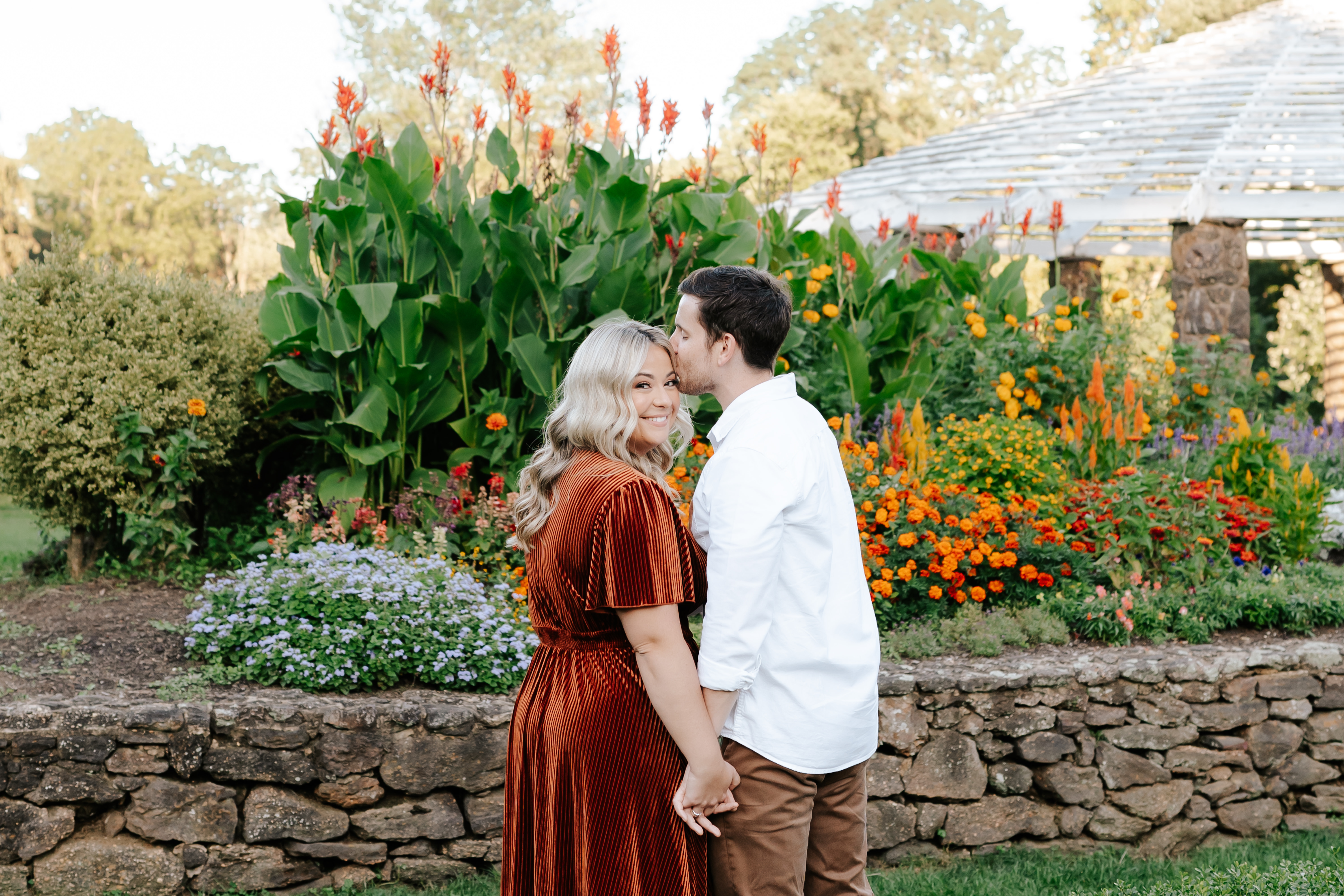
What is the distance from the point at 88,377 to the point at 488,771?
9.24 ft

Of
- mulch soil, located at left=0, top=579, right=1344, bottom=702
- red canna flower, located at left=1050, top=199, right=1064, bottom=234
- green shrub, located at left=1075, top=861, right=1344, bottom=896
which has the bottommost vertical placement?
green shrub, located at left=1075, top=861, right=1344, bottom=896

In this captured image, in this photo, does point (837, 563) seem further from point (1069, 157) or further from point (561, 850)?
point (1069, 157)

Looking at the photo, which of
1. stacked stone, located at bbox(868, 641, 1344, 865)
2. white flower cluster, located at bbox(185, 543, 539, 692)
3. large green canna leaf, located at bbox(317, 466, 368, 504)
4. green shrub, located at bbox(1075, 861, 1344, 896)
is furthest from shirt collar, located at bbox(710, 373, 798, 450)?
large green canna leaf, located at bbox(317, 466, 368, 504)

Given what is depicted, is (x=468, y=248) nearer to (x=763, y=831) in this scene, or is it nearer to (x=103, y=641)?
(x=103, y=641)

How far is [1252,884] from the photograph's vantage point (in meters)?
3.49

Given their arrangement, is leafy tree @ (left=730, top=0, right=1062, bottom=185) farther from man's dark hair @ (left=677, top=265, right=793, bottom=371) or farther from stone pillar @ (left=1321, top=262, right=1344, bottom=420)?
man's dark hair @ (left=677, top=265, right=793, bottom=371)

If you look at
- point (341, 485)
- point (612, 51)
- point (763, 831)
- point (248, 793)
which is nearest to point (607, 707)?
point (763, 831)

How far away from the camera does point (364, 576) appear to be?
Answer: 4.06m

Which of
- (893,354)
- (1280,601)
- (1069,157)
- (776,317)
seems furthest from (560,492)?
(1069,157)

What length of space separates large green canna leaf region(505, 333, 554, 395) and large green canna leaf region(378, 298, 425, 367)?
0.44 m

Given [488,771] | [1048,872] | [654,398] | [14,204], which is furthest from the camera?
[14,204]

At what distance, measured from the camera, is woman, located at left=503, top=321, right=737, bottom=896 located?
1956 millimetres

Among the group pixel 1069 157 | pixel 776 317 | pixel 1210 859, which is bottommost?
pixel 1210 859

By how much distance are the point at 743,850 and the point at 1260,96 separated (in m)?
10.9
